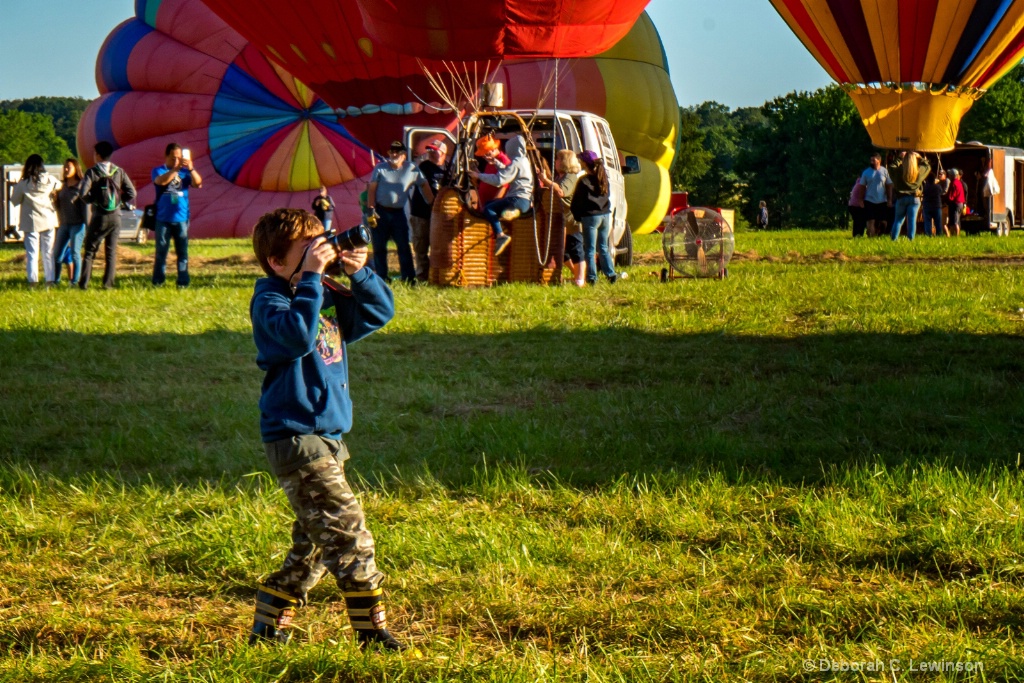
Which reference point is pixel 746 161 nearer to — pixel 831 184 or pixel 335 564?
pixel 831 184

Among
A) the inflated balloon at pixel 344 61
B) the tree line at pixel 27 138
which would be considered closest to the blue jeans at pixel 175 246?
the inflated balloon at pixel 344 61

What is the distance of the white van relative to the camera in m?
13.1

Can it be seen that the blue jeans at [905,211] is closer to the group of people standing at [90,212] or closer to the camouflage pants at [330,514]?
the group of people standing at [90,212]

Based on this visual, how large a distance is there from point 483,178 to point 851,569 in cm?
898

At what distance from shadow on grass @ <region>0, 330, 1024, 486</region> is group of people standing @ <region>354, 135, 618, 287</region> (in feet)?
11.6

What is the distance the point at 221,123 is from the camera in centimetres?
2744

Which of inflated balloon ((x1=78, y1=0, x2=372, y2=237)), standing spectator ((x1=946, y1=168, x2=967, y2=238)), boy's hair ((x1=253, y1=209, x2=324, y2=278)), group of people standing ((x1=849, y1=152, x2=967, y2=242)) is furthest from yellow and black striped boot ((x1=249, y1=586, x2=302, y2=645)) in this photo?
standing spectator ((x1=946, y1=168, x2=967, y2=238))

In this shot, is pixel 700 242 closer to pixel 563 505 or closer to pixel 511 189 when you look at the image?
pixel 511 189

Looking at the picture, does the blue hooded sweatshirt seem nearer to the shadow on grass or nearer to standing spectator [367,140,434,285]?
the shadow on grass

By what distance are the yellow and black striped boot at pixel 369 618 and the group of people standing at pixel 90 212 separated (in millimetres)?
9962

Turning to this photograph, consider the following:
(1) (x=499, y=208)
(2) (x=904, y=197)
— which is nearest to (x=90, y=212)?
(1) (x=499, y=208)

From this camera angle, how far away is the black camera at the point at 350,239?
335 centimetres

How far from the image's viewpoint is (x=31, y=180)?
43.8ft

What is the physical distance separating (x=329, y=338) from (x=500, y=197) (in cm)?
950
